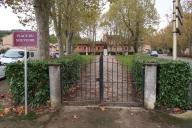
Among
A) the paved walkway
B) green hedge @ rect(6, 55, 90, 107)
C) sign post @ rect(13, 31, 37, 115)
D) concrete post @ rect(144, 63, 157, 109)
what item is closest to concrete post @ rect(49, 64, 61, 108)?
green hedge @ rect(6, 55, 90, 107)

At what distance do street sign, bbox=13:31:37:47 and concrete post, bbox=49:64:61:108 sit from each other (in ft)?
3.12

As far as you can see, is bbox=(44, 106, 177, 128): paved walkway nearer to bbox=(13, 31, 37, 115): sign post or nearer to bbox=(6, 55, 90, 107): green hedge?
bbox=(6, 55, 90, 107): green hedge

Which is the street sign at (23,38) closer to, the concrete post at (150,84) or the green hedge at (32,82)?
the green hedge at (32,82)

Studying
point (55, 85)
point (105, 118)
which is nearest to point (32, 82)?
point (55, 85)

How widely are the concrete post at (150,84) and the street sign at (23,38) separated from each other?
126 inches

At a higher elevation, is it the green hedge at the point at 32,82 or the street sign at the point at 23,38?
the street sign at the point at 23,38

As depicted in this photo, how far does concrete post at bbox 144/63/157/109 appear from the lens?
10.8 metres

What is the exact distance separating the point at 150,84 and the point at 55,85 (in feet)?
8.58

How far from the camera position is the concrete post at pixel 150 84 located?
427 inches

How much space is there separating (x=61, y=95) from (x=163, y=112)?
2.88 meters

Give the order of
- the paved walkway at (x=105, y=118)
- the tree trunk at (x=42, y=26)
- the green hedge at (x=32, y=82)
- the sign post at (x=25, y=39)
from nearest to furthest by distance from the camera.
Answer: the paved walkway at (x=105, y=118)
the sign post at (x=25, y=39)
the green hedge at (x=32, y=82)
the tree trunk at (x=42, y=26)

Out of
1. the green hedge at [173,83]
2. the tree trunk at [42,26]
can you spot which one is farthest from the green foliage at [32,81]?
the tree trunk at [42,26]

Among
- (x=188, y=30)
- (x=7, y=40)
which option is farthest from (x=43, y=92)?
(x=7, y=40)

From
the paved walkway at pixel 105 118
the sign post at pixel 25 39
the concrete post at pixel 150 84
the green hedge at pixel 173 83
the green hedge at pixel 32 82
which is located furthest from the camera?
the green hedge at pixel 32 82
